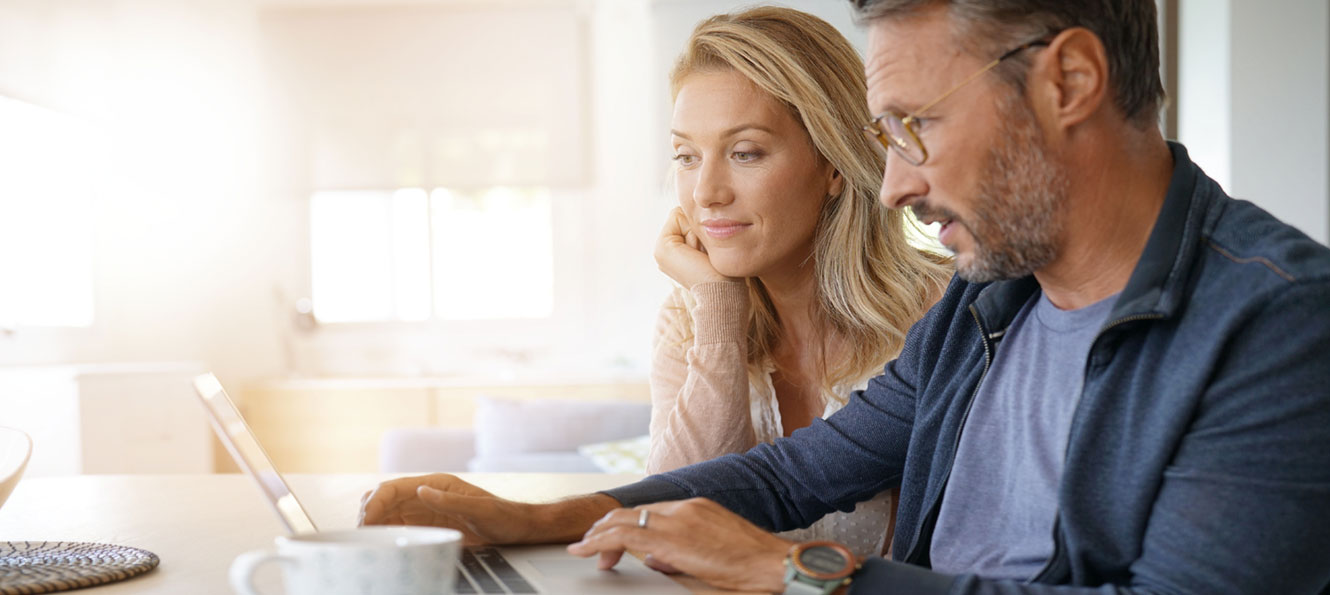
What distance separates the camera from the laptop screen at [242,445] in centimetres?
87

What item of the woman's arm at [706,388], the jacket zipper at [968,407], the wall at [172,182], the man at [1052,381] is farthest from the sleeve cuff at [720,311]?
the wall at [172,182]

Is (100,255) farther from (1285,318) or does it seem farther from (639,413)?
(1285,318)

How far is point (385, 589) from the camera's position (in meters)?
0.69

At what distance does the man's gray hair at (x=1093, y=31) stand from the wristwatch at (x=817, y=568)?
48 centimetres

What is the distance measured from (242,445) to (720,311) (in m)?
1.12

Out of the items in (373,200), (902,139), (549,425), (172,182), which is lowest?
(549,425)

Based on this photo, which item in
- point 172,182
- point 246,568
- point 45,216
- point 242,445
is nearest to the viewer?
point 246,568

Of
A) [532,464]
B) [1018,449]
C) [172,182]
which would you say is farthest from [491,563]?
[172,182]

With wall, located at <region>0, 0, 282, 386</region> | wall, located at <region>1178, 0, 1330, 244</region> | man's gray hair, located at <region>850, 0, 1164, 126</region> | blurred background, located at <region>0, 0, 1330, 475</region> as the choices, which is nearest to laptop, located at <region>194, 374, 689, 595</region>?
man's gray hair, located at <region>850, 0, 1164, 126</region>

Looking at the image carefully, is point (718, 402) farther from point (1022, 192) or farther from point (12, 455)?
point (12, 455)

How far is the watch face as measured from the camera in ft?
3.06

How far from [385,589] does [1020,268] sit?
0.71 m

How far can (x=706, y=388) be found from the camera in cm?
184

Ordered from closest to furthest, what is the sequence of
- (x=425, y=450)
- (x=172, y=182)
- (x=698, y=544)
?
1. (x=698, y=544)
2. (x=425, y=450)
3. (x=172, y=182)
